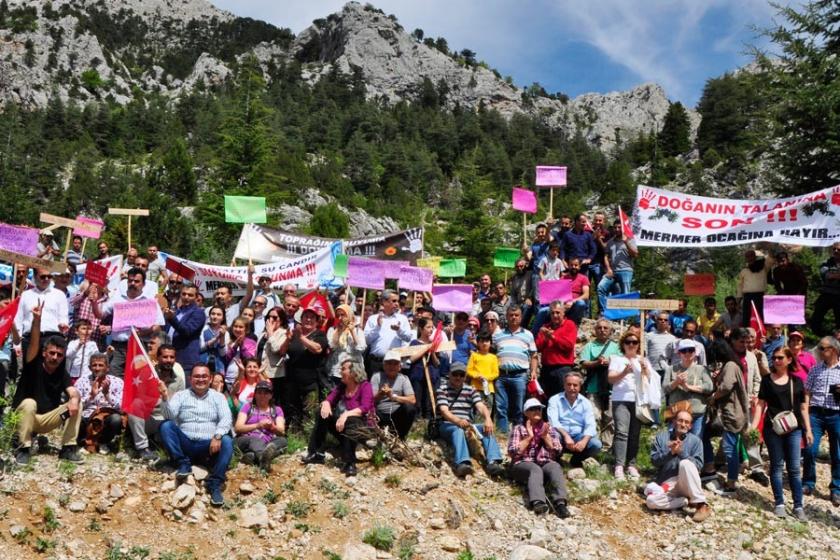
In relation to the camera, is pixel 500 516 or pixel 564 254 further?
pixel 564 254

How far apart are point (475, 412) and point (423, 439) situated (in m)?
0.71

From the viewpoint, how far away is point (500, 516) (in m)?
8.34

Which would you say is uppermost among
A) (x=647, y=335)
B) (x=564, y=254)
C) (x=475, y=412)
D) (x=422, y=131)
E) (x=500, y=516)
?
(x=422, y=131)

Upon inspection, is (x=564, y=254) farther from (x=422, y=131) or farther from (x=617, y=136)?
(x=617, y=136)

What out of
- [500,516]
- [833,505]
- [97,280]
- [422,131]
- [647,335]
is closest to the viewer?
[500,516]

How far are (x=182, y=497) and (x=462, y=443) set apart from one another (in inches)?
124

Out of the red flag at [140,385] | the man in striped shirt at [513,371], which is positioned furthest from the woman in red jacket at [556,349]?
the red flag at [140,385]

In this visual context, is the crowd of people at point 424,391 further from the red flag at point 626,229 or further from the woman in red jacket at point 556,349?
the red flag at point 626,229

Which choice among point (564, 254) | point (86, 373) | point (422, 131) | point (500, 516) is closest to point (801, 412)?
point (500, 516)

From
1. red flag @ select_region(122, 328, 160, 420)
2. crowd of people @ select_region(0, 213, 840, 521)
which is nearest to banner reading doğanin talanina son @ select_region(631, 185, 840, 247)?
crowd of people @ select_region(0, 213, 840, 521)

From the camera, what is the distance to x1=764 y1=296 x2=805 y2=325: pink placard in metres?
10.6

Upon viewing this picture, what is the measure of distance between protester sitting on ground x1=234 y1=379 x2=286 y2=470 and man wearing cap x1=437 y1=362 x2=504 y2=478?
1.89m

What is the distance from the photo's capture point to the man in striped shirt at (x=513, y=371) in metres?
9.98

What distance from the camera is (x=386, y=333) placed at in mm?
9961
